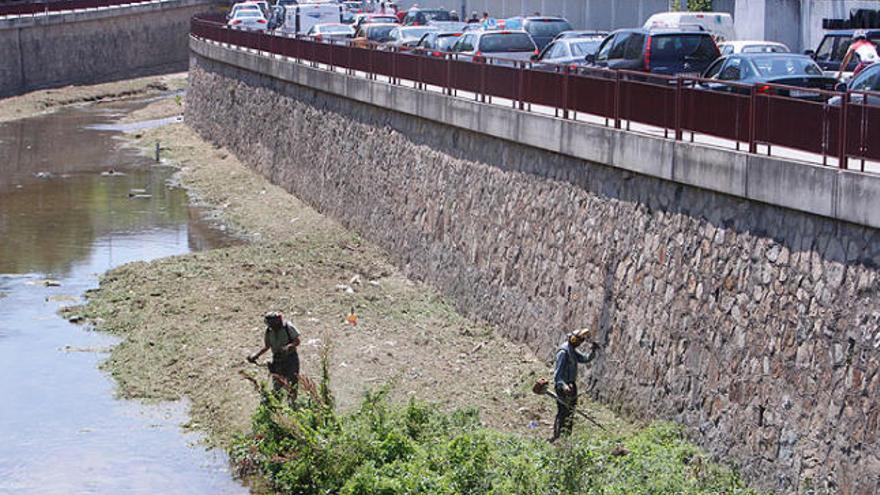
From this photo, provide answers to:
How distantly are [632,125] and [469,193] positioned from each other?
5.28 metres

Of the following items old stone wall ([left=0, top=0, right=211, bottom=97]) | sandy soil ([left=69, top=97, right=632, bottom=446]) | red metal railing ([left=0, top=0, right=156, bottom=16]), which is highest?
red metal railing ([left=0, top=0, right=156, bottom=16])

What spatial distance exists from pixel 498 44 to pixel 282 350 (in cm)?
1617

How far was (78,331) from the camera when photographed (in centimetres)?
2383

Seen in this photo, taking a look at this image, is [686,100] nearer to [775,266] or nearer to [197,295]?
[775,266]

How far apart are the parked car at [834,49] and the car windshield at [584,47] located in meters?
4.06

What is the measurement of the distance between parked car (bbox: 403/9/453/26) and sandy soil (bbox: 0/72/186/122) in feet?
56.1

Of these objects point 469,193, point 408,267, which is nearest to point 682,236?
point 469,193

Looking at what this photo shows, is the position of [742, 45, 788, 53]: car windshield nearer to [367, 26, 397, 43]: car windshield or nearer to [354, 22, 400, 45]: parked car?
[354, 22, 400, 45]: parked car

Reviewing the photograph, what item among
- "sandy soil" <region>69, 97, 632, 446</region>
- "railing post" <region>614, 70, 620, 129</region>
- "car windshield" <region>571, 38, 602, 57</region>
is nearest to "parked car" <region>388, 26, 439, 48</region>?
"sandy soil" <region>69, 97, 632, 446</region>

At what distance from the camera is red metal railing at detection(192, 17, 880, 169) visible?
1393cm

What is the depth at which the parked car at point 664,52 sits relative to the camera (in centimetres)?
2534

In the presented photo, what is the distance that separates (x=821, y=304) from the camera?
44.5ft

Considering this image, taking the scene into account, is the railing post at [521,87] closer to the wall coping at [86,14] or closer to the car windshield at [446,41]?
the car windshield at [446,41]

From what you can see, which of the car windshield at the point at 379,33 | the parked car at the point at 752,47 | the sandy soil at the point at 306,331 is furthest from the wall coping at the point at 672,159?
the car windshield at the point at 379,33
